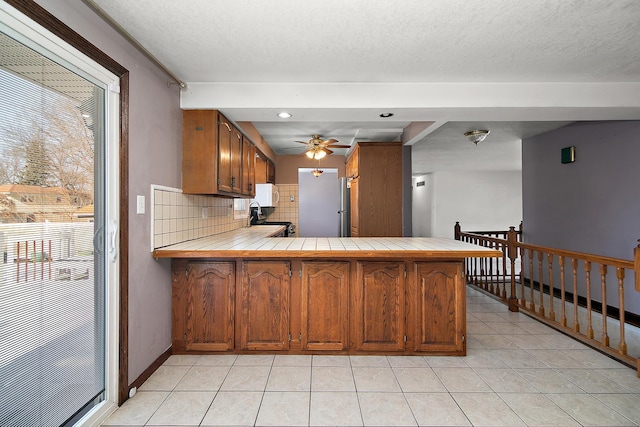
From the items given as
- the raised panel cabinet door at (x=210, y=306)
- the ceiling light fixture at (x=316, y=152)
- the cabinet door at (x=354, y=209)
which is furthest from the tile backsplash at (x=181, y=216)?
the cabinet door at (x=354, y=209)

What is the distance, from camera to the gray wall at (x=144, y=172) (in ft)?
6.29

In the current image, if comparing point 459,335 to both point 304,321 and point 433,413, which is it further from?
point 304,321

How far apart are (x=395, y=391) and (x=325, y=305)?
2.47ft

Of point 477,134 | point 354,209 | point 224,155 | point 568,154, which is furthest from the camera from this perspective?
point 354,209

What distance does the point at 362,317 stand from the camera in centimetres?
239

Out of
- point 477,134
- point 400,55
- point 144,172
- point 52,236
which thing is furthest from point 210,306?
point 477,134

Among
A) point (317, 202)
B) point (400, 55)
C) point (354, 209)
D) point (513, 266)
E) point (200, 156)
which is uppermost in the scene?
point (400, 55)

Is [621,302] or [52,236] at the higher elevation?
[52,236]

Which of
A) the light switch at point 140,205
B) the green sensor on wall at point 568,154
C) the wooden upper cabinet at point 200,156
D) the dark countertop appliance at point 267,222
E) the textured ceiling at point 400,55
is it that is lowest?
the dark countertop appliance at point 267,222

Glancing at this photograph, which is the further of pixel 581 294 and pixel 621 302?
pixel 581 294

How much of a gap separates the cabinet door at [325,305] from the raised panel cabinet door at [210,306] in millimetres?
585

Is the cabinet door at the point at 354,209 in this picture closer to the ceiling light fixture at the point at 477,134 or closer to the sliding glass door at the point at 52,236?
the ceiling light fixture at the point at 477,134

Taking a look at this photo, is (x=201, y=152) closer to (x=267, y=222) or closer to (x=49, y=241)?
(x=49, y=241)

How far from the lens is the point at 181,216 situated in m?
2.64
